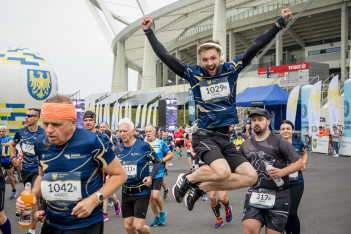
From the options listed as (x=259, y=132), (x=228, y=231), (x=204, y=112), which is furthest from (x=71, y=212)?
(x=228, y=231)

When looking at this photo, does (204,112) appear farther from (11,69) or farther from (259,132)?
(11,69)

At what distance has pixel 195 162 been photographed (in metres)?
5.23

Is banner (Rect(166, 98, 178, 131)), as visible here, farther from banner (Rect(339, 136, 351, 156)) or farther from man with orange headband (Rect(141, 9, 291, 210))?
man with orange headband (Rect(141, 9, 291, 210))

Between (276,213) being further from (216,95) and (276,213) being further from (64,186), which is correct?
(64,186)

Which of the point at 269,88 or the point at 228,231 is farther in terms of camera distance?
the point at 269,88

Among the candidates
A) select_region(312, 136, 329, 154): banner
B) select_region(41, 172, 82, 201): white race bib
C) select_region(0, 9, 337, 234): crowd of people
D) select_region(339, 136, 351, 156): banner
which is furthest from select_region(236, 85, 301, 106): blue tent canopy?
select_region(41, 172, 82, 201): white race bib

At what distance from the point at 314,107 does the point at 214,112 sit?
21.5 meters

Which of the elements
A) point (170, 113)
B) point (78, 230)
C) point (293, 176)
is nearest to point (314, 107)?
point (170, 113)

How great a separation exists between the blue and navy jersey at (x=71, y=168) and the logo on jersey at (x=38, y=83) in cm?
1531

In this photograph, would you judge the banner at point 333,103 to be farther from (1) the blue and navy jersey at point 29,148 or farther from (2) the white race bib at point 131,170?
(2) the white race bib at point 131,170

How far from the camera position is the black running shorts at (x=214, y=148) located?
4.46 metres

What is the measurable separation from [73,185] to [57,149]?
13.1 inches

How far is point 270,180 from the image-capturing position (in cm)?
500

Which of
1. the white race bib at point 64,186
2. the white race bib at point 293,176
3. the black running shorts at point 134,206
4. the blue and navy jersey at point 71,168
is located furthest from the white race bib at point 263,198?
the white race bib at point 64,186
